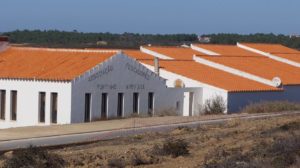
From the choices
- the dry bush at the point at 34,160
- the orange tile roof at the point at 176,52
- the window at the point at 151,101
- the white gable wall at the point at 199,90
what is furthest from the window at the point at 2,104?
the dry bush at the point at 34,160

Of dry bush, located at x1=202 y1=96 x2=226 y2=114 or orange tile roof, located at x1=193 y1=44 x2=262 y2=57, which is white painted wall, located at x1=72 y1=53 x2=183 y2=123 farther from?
orange tile roof, located at x1=193 y1=44 x2=262 y2=57

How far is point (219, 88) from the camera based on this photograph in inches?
1940

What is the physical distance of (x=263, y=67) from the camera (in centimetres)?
6091

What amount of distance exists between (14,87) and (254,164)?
98.2 ft

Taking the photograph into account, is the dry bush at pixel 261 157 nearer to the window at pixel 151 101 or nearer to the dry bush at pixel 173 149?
the dry bush at pixel 173 149

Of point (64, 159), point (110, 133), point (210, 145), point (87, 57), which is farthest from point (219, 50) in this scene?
point (64, 159)

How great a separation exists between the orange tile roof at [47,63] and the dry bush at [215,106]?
7.99 metres

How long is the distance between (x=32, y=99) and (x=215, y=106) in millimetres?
11937

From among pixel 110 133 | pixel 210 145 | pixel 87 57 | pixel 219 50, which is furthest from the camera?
pixel 219 50

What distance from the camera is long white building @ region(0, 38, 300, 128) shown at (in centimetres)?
4088

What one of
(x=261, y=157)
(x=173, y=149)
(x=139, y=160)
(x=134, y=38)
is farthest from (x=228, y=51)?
(x=134, y=38)

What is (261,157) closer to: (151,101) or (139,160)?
(139,160)

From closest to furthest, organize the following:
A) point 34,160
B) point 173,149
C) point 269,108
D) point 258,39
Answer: point 34,160
point 173,149
point 269,108
point 258,39

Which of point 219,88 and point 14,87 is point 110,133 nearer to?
point 14,87
